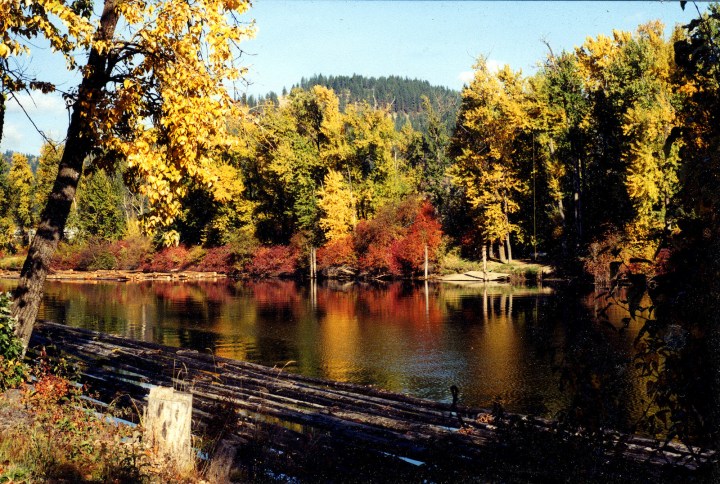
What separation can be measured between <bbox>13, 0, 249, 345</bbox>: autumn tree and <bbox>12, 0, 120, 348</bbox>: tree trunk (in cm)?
2

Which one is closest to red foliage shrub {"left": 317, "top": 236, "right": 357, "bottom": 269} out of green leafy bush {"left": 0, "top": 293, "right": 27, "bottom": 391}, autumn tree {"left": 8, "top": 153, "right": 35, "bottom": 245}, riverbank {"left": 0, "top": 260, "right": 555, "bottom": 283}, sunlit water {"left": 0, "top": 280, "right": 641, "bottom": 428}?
riverbank {"left": 0, "top": 260, "right": 555, "bottom": 283}

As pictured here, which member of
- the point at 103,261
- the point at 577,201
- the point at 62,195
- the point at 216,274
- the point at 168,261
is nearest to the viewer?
the point at 62,195

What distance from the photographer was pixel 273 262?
6544 cm

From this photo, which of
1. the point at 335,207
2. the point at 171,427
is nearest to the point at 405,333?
the point at 171,427

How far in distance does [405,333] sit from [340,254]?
3448 cm

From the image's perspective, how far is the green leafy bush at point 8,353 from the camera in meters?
9.32

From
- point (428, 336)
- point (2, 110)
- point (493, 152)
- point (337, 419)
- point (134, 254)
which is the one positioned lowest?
point (428, 336)

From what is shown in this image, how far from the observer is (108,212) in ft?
256

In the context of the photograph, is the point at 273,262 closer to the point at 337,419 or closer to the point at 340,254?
the point at 340,254

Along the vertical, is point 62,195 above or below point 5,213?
below

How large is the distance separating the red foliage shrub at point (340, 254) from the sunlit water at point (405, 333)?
11.4m

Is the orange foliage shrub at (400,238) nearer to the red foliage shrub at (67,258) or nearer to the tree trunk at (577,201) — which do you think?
the tree trunk at (577,201)

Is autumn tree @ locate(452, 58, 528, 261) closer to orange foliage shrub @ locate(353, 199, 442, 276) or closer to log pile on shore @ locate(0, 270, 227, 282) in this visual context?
orange foliage shrub @ locate(353, 199, 442, 276)

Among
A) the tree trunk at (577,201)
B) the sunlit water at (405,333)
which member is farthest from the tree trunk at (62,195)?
the tree trunk at (577,201)
